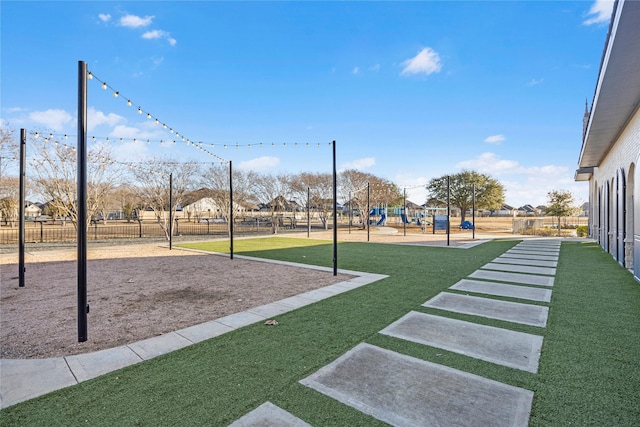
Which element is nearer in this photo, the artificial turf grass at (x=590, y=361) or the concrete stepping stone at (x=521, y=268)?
the artificial turf grass at (x=590, y=361)

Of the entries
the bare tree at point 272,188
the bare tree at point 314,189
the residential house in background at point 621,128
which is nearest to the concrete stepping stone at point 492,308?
the residential house in background at point 621,128

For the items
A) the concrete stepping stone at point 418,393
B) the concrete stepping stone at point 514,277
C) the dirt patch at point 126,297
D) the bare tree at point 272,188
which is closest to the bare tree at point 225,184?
the bare tree at point 272,188

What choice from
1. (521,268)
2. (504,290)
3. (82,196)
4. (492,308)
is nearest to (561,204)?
(521,268)

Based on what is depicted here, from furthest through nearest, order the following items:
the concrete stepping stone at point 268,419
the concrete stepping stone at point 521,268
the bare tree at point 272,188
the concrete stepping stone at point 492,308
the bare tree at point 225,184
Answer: the bare tree at point 272,188 < the bare tree at point 225,184 < the concrete stepping stone at point 521,268 < the concrete stepping stone at point 492,308 < the concrete stepping stone at point 268,419

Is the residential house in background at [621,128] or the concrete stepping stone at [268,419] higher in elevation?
the residential house in background at [621,128]

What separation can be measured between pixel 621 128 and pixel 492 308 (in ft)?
27.4

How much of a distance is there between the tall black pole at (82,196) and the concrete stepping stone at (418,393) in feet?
9.40

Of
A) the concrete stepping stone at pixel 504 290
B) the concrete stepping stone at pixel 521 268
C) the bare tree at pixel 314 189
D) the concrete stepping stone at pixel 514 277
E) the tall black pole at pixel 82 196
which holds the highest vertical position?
the bare tree at pixel 314 189

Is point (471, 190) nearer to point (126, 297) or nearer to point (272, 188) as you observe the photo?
point (272, 188)

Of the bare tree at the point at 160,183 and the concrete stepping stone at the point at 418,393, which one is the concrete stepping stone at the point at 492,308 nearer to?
the concrete stepping stone at the point at 418,393

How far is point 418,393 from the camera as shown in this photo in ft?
8.02

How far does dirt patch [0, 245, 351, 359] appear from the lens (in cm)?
377

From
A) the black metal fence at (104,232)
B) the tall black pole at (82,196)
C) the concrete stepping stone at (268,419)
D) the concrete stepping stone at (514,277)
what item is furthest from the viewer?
the black metal fence at (104,232)

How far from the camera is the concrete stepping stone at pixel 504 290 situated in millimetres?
5480
